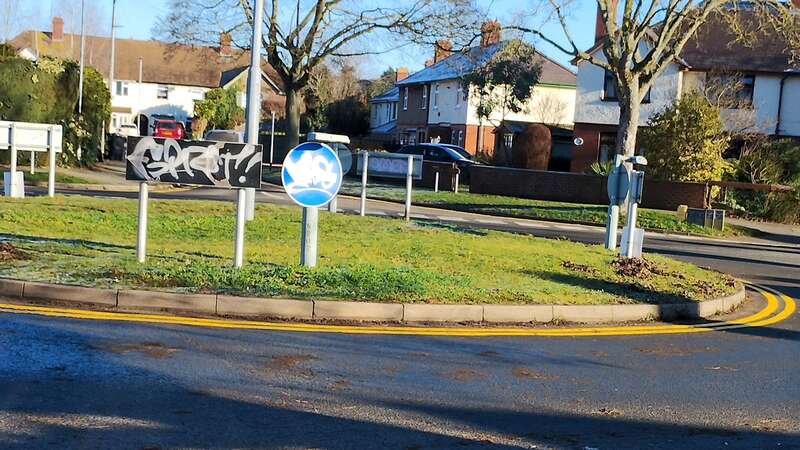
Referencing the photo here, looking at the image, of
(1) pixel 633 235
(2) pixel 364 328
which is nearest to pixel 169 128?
(1) pixel 633 235

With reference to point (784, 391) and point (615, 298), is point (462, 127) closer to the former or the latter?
point (615, 298)

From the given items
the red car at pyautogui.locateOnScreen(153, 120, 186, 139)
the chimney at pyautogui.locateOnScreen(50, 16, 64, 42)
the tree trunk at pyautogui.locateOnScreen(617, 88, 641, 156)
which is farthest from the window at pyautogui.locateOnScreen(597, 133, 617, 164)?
Result: the chimney at pyautogui.locateOnScreen(50, 16, 64, 42)

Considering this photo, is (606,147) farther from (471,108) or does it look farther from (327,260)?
(327,260)

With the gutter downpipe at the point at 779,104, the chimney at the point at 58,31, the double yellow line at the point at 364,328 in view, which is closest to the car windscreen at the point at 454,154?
the gutter downpipe at the point at 779,104

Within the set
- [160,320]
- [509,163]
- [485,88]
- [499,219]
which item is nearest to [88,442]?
[160,320]

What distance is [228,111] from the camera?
66750 millimetres

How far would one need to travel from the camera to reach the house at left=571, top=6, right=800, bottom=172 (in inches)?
1558

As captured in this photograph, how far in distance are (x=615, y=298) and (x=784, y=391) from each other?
359cm

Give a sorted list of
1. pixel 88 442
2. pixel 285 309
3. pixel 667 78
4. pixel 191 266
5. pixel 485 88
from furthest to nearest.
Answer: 1. pixel 485 88
2. pixel 667 78
3. pixel 191 266
4. pixel 285 309
5. pixel 88 442

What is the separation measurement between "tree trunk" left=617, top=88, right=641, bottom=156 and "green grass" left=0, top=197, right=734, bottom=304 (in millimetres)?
11940

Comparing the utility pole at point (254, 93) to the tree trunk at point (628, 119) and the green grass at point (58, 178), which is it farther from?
the tree trunk at point (628, 119)

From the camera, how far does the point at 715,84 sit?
38906 mm

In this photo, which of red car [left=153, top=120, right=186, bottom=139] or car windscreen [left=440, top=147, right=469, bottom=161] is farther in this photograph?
red car [left=153, top=120, right=186, bottom=139]

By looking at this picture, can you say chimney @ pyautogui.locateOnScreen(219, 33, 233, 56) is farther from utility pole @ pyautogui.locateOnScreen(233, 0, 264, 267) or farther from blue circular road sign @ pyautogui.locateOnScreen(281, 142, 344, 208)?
blue circular road sign @ pyautogui.locateOnScreen(281, 142, 344, 208)
